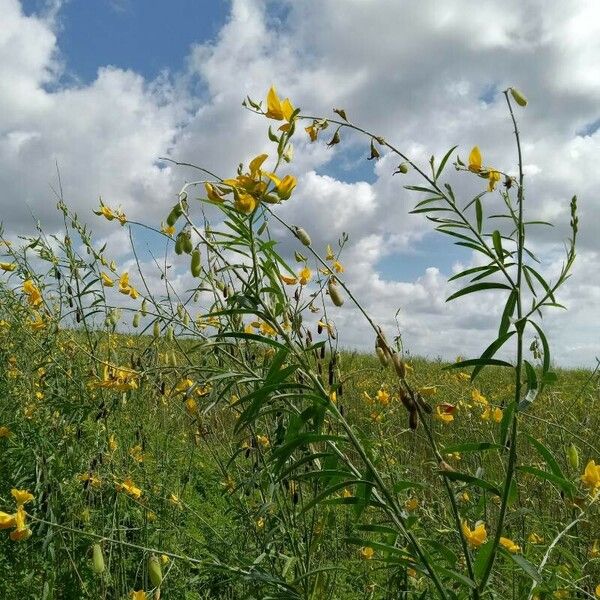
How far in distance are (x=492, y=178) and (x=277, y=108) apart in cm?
63

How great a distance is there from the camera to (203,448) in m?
4.23

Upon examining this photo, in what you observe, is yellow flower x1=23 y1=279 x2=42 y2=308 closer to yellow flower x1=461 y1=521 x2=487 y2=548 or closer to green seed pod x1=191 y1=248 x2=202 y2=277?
green seed pod x1=191 y1=248 x2=202 y2=277

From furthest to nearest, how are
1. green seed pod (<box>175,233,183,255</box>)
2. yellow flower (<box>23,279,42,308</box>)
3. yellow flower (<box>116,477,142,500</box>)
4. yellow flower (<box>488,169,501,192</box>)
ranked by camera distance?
yellow flower (<box>23,279,42,308</box>) → yellow flower (<box>116,477,142,500</box>) → yellow flower (<box>488,169,501,192</box>) → green seed pod (<box>175,233,183,255</box>)

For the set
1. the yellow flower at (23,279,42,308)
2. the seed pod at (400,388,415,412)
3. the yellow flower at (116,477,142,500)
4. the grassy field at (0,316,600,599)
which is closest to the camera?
the seed pod at (400,388,415,412)

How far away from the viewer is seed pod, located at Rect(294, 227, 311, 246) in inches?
61.2

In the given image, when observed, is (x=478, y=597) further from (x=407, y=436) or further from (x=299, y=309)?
(x=407, y=436)

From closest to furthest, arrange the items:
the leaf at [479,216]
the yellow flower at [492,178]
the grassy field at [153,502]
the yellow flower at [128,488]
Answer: the leaf at [479,216]
the yellow flower at [492,178]
the grassy field at [153,502]
the yellow flower at [128,488]

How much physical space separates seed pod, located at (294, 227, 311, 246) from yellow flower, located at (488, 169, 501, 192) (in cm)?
49

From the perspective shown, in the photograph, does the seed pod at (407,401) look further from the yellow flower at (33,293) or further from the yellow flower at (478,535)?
the yellow flower at (33,293)

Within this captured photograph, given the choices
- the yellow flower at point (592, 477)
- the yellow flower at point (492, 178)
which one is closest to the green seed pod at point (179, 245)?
the yellow flower at point (492, 178)

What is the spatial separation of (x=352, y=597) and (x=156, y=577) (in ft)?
3.30

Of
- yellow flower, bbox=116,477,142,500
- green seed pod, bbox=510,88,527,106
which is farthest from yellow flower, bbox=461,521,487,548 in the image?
yellow flower, bbox=116,477,142,500

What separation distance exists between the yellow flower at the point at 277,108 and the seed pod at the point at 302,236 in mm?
314

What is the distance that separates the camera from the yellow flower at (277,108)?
4.34ft
